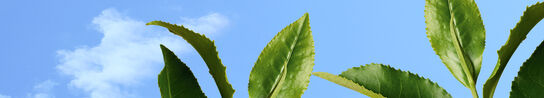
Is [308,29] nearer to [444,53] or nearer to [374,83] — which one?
[374,83]

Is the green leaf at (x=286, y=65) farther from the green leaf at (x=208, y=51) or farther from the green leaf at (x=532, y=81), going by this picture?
the green leaf at (x=532, y=81)

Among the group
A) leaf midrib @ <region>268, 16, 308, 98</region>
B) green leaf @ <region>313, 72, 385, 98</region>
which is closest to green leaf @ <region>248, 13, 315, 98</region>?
leaf midrib @ <region>268, 16, 308, 98</region>

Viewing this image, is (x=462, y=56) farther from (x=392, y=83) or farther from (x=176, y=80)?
(x=176, y=80)

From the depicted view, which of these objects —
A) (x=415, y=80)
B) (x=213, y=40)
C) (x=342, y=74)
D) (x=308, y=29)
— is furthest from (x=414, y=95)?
(x=213, y=40)

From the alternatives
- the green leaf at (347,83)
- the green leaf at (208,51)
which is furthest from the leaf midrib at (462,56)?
the green leaf at (208,51)

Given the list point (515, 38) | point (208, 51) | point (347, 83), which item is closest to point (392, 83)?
point (347, 83)
